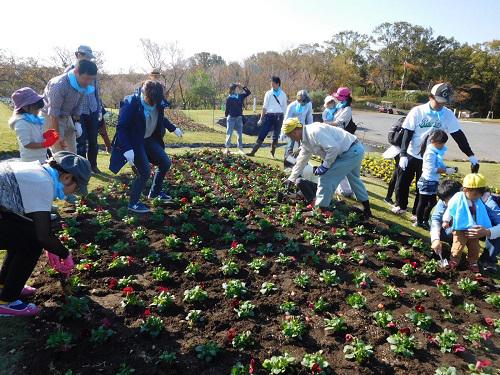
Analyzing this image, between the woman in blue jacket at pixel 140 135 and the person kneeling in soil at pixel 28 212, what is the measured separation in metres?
2.46

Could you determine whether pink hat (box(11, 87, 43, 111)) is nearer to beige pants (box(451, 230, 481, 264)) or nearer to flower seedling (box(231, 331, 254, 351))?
flower seedling (box(231, 331, 254, 351))

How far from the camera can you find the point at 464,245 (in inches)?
190

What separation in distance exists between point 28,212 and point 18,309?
3.60 feet

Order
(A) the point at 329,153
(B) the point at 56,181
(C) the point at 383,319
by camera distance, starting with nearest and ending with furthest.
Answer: (B) the point at 56,181
(C) the point at 383,319
(A) the point at 329,153

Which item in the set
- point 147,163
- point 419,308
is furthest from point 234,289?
point 147,163

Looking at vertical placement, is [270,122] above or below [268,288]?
above

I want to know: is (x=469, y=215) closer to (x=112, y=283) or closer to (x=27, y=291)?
(x=112, y=283)

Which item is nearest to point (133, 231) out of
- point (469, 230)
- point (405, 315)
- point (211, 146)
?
point (405, 315)

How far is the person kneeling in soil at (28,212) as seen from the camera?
2.91 metres

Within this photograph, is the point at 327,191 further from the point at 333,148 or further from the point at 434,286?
the point at 434,286

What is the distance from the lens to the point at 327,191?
631cm

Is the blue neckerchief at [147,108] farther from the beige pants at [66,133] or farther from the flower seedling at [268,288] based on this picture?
the flower seedling at [268,288]

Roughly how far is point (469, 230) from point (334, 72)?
43.7 meters

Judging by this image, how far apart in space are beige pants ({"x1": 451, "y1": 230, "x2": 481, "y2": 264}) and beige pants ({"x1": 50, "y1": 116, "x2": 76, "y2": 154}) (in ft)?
19.9
